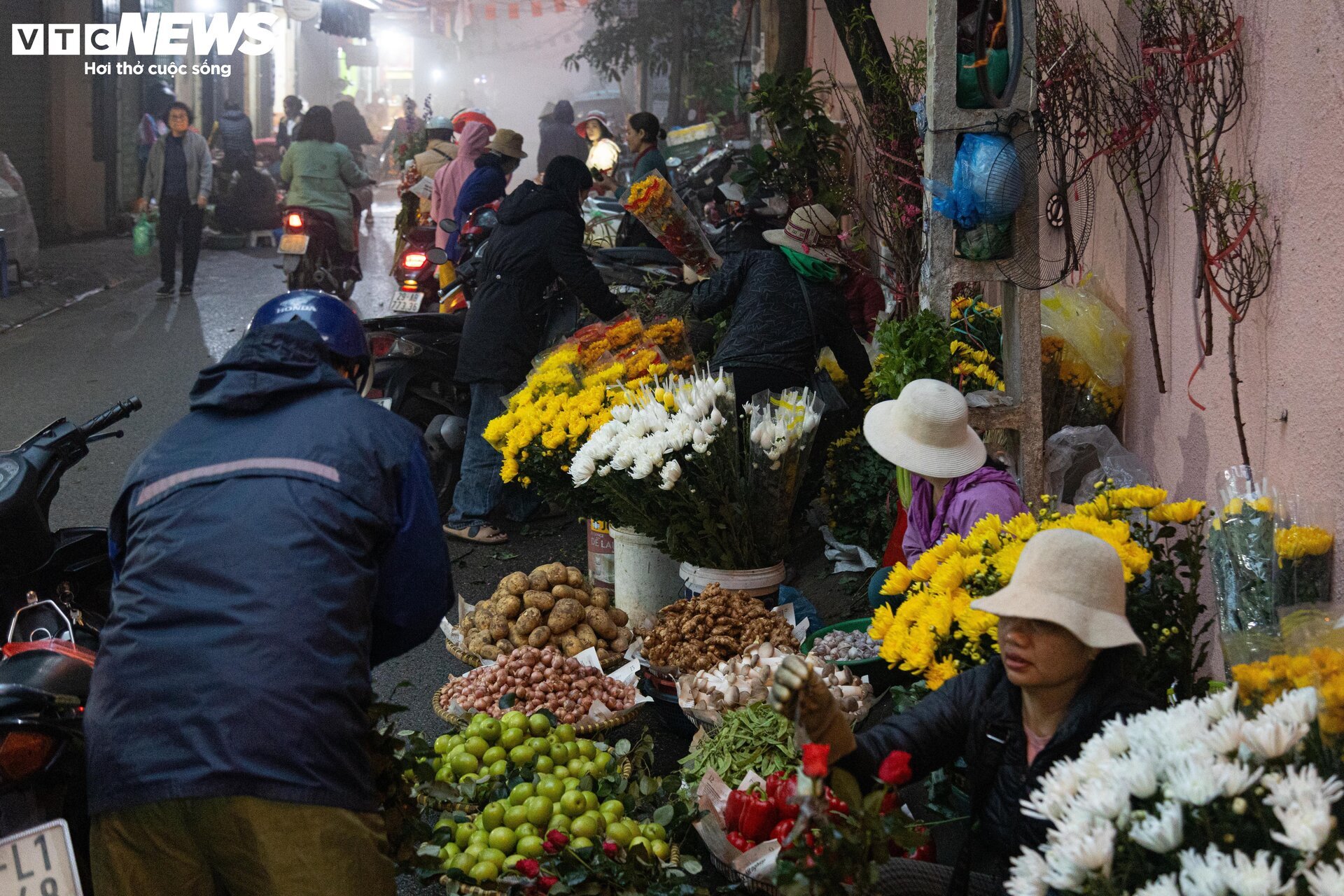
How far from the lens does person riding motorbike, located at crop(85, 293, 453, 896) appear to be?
2.76 m

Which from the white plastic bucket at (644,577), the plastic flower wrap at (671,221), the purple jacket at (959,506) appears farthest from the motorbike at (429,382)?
the purple jacket at (959,506)

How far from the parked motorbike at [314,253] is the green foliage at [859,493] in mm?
7674

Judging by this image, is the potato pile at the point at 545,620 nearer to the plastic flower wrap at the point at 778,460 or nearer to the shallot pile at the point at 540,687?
the shallot pile at the point at 540,687

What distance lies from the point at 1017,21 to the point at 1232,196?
1.19 m

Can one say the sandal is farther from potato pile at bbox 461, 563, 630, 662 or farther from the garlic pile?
the garlic pile

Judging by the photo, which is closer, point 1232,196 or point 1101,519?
point 1101,519

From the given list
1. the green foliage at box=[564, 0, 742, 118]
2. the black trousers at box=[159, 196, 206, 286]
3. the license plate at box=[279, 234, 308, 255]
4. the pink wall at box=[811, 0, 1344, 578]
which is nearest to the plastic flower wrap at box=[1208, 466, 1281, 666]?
the pink wall at box=[811, 0, 1344, 578]

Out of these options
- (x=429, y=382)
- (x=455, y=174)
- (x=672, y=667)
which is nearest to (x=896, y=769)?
(x=672, y=667)

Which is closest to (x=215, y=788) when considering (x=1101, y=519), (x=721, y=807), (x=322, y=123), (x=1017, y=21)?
(x=721, y=807)

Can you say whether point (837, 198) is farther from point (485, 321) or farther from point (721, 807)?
point (721, 807)

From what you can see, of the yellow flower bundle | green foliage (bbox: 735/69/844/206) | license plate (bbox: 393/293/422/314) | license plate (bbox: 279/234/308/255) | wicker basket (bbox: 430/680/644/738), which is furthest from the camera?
license plate (bbox: 279/234/308/255)

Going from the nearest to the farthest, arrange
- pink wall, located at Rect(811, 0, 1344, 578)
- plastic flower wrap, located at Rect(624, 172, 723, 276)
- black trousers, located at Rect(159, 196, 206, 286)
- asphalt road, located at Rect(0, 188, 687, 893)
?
pink wall, located at Rect(811, 0, 1344, 578) → asphalt road, located at Rect(0, 188, 687, 893) → plastic flower wrap, located at Rect(624, 172, 723, 276) → black trousers, located at Rect(159, 196, 206, 286)

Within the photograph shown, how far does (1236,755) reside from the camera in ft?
7.26

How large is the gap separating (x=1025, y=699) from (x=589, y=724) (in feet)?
7.15
